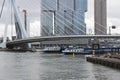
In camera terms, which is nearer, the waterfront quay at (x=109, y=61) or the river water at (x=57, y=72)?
the river water at (x=57, y=72)

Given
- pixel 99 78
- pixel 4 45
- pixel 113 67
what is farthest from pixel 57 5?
pixel 99 78

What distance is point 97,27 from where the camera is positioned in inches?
5290

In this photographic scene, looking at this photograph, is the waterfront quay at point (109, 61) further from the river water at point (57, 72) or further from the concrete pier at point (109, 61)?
the river water at point (57, 72)

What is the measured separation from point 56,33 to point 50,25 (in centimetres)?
403

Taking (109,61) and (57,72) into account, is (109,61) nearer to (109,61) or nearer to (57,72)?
(109,61)

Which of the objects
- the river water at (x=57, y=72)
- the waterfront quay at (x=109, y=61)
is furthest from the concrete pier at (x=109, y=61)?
the river water at (x=57, y=72)

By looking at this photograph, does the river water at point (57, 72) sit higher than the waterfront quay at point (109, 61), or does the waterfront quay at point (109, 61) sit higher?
the waterfront quay at point (109, 61)

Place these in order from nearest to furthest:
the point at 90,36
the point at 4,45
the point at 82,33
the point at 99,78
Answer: the point at 99,78, the point at 90,36, the point at 82,33, the point at 4,45

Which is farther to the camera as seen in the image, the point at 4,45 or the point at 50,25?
the point at 4,45

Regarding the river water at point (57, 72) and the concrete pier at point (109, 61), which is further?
the concrete pier at point (109, 61)

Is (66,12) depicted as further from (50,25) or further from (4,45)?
(4,45)

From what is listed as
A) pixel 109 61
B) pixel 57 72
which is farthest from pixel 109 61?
pixel 57 72

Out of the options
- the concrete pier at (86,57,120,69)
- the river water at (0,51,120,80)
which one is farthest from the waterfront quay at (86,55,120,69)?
the river water at (0,51,120,80)

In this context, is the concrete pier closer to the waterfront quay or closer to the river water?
the waterfront quay
